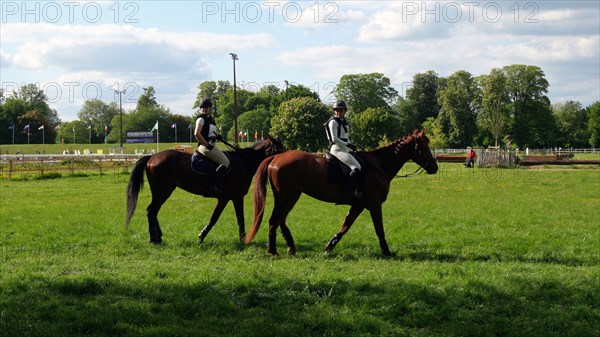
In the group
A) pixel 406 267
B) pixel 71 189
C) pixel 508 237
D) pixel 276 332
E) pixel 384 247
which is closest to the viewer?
pixel 276 332

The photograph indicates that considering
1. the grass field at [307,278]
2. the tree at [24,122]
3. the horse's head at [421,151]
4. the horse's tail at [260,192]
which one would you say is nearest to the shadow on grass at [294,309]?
the grass field at [307,278]

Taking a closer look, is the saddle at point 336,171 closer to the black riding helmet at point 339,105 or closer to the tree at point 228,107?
the black riding helmet at point 339,105

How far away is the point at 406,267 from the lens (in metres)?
10.5

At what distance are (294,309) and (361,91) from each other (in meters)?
89.0

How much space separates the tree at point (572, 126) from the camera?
356 feet

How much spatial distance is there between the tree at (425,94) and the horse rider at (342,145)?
9724 cm

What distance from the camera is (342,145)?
12.0 metres

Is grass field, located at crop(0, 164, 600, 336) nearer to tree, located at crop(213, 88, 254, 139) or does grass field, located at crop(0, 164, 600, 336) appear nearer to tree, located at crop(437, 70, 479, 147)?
tree, located at crop(213, 88, 254, 139)

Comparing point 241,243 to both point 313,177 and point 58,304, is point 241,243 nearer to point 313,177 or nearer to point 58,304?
point 313,177

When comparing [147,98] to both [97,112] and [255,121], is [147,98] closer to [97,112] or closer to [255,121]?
[97,112]

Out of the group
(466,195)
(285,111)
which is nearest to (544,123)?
(285,111)

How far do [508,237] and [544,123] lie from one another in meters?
91.0

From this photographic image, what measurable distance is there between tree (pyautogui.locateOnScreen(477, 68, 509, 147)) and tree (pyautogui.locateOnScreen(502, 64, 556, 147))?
1.30 metres

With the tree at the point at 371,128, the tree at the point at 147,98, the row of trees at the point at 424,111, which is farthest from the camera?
the tree at the point at 147,98
